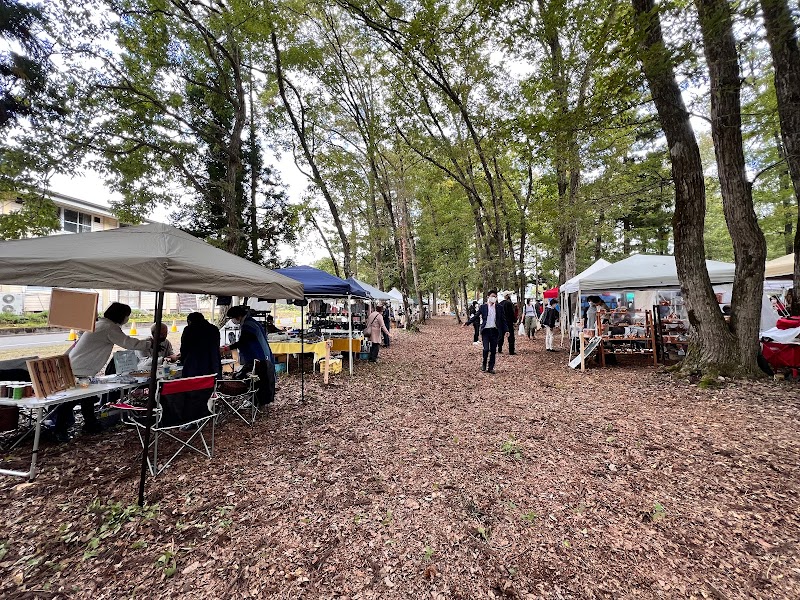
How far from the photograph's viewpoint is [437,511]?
9.12 feet

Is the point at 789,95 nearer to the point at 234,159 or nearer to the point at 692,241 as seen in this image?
the point at 692,241

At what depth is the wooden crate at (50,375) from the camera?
3318mm

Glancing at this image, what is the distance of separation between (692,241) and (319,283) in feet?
24.9

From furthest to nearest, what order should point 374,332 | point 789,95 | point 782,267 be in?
point 782,267
point 374,332
point 789,95

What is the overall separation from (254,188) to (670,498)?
16699 mm

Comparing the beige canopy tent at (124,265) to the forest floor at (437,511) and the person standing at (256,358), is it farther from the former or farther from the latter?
the person standing at (256,358)

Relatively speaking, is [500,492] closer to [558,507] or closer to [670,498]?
[558,507]

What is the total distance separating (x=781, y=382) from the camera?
5.48m

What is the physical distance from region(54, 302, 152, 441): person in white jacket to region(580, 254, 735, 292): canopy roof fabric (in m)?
9.62

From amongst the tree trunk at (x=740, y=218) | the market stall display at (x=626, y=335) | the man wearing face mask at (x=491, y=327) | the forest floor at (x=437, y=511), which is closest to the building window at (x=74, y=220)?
the forest floor at (x=437, y=511)

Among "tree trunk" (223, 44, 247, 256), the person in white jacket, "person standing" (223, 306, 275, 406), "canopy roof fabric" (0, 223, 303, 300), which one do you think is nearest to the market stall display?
"person standing" (223, 306, 275, 406)

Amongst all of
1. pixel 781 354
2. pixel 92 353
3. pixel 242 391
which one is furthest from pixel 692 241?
pixel 92 353

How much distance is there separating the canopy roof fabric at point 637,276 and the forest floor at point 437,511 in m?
4.19

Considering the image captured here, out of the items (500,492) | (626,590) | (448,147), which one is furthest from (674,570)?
(448,147)
